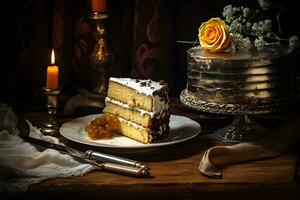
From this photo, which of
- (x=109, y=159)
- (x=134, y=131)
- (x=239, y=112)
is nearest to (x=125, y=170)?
(x=109, y=159)

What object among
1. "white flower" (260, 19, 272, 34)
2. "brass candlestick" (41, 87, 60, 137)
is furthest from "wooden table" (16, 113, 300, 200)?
"white flower" (260, 19, 272, 34)

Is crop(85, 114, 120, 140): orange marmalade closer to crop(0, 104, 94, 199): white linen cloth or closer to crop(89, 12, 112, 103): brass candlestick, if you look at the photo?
crop(0, 104, 94, 199): white linen cloth

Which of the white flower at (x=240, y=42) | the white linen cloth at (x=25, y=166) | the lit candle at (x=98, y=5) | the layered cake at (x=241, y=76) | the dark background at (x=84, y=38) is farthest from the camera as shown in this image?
the dark background at (x=84, y=38)

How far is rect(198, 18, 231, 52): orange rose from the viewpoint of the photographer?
143cm

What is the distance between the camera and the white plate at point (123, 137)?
4.57 feet

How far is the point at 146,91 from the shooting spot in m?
1.41

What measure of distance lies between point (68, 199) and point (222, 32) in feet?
1.70

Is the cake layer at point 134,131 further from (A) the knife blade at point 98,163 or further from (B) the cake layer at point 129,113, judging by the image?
(A) the knife blade at point 98,163

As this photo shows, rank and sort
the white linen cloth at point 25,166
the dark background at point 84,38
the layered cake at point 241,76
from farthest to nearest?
1. the dark background at point 84,38
2. the layered cake at point 241,76
3. the white linen cloth at point 25,166

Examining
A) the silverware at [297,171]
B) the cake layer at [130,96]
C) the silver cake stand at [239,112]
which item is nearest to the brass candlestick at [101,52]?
the cake layer at [130,96]

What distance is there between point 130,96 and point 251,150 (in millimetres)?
307

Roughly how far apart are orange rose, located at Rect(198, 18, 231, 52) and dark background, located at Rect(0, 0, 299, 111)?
0.28m

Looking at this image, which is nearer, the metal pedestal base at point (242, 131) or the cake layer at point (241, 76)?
the cake layer at point (241, 76)

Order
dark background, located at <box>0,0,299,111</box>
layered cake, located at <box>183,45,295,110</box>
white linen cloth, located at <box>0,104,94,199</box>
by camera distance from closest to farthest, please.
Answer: white linen cloth, located at <box>0,104,94,199</box> → layered cake, located at <box>183,45,295,110</box> → dark background, located at <box>0,0,299,111</box>
